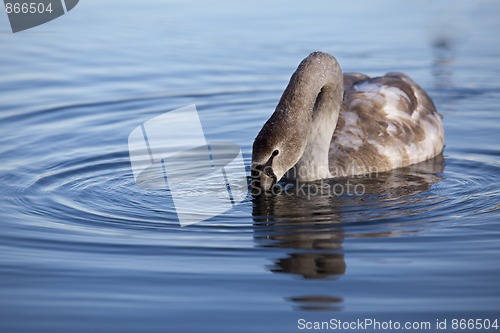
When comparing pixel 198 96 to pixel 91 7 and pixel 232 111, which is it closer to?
pixel 232 111

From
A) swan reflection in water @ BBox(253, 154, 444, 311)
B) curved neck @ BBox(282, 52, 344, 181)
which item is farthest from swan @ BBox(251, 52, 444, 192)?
→ swan reflection in water @ BBox(253, 154, 444, 311)

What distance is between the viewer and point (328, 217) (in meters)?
10.0

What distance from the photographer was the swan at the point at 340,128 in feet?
34.1

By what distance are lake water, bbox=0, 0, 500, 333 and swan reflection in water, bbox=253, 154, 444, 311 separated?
3cm

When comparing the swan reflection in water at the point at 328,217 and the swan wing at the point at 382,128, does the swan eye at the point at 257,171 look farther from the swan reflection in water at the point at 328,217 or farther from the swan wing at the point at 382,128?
the swan wing at the point at 382,128

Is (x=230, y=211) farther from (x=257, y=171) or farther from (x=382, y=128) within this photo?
(x=382, y=128)

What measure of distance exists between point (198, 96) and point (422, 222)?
6948mm

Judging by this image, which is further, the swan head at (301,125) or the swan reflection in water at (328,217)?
the swan head at (301,125)

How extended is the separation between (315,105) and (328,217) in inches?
100

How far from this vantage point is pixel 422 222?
32.0 ft

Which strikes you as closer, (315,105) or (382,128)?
(315,105)

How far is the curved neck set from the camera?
35.4 feet

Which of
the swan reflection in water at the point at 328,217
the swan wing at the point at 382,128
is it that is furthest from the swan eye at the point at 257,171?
the swan wing at the point at 382,128

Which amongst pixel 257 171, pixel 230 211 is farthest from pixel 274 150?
pixel 230 211
